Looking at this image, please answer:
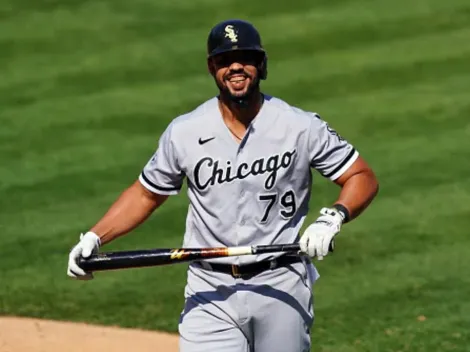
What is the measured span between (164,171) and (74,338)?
2375 millimetres

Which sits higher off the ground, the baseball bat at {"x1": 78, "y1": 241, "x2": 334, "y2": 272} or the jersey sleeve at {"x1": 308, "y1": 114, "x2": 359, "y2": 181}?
the jersey sleeve at {"x1": 308, "y1": 114, "x2": 359, "y2": 181}

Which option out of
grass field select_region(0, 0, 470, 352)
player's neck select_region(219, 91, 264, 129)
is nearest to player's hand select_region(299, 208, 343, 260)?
player's neck select_region(219, 91, 264, 129)

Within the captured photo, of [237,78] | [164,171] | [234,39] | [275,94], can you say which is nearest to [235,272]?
[164,171]

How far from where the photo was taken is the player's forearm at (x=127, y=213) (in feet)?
16.4

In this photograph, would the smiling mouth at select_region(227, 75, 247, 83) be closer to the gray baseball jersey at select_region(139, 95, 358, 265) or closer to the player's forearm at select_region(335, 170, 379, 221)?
the gray baseball jersey at select_region(139, 95, 358, 265)

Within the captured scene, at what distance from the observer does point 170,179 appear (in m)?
4.99

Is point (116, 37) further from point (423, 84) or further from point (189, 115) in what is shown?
point (189, 115)

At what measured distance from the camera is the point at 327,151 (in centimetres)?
481

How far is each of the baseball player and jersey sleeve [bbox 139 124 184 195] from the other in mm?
14

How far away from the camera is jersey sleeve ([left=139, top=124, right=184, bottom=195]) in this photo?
489 cm

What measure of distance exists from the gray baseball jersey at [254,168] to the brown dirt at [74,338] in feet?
7.04

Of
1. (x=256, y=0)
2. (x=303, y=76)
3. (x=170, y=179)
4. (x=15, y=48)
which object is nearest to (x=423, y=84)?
(x=303, y=76)

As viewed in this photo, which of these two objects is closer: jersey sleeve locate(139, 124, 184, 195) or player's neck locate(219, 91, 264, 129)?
player's neck locate(219, 91, 264, 129)

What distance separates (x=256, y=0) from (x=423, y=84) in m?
2.61
